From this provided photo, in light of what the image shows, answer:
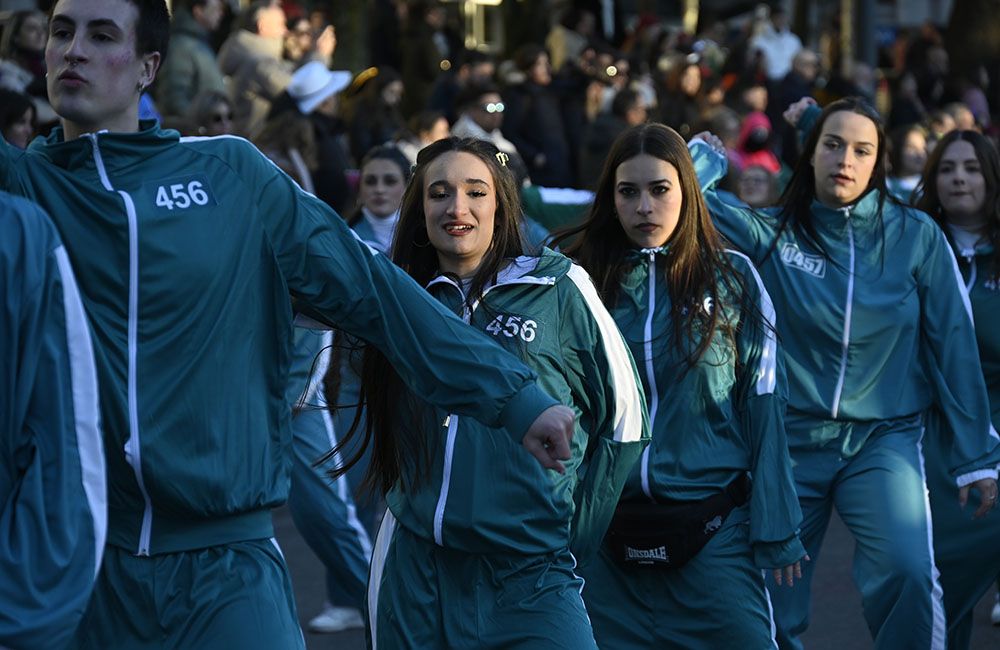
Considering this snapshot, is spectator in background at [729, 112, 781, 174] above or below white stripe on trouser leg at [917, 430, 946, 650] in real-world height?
above

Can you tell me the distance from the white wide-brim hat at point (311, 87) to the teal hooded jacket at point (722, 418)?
5897 millimetres

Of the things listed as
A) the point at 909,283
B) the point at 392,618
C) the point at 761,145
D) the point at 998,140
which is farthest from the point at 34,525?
the point at 998,140

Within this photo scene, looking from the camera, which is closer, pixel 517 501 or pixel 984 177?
pixel 517 501

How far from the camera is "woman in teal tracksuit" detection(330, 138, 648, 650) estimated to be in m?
4.68

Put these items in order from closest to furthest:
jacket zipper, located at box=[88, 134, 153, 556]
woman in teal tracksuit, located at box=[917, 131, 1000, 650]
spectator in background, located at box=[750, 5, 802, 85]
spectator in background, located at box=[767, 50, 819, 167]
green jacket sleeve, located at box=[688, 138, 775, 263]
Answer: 1. jacket zipper, located at box=[88, 134, 153, 556]
2. green jacket sleeve, located at box=[688, 138, 775, 263]
3. woman in teal tracksuit, located at box=[917, 131, 1000, 650]
4. spectator in background, located at box=[767, 50, 819, 167]
5. spectator in background, located at box=[750, 5, 802, 85]

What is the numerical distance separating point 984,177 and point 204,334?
4.44m

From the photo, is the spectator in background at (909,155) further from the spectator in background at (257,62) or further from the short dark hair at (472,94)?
the spectator in background at (257,62)

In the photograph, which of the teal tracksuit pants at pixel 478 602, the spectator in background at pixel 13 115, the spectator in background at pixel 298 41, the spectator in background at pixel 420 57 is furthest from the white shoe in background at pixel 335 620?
the spectator in background at pixel 420 57

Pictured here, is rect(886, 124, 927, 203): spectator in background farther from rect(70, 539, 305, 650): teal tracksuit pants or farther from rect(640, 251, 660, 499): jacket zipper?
rect(70, 539, 305, 650): teal tracksuit pants

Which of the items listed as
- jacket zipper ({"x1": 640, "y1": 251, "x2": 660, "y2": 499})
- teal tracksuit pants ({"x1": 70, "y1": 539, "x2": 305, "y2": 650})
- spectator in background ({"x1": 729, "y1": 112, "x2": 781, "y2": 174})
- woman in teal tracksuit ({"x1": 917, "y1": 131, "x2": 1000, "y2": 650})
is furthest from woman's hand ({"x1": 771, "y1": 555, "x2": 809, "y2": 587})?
spectator in background ({"x1": 729, "y1": 112, "x2": 781, "y2": 174})

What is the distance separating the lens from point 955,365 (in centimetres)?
632

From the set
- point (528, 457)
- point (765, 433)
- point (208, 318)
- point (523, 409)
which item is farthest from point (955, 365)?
point (208, 318)

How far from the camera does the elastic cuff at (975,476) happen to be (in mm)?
6227

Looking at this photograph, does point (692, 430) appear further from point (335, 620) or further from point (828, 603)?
point (828, 603)
